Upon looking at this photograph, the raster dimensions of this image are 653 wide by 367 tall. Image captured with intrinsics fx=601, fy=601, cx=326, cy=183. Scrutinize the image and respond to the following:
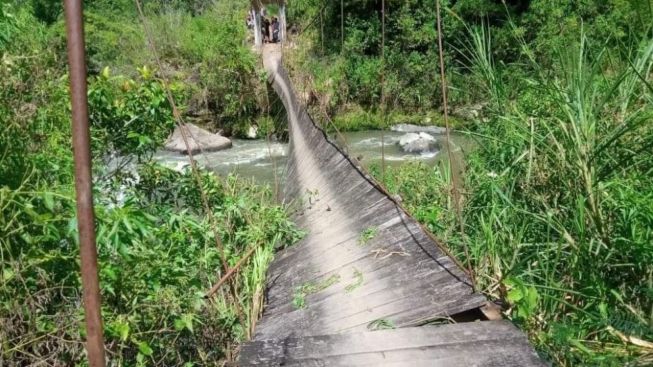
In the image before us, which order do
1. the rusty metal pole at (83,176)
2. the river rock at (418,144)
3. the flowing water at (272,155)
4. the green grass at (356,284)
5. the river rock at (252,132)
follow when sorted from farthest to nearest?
the river rock at (252,132)
the river rock at (418,144)
the flowing water at (272,155)
the green grass at (356,284)
the rusty metal pole at (83,176)

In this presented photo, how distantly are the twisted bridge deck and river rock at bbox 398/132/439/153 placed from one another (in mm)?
4220

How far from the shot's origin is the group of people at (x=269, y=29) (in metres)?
14.0

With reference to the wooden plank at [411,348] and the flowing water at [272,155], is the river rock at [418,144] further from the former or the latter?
the wooden plank at [411,348]

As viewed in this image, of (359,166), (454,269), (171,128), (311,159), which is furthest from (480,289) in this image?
(311,159)

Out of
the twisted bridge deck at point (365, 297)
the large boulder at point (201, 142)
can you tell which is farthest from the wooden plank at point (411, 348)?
the large boulder at point (201, 142)

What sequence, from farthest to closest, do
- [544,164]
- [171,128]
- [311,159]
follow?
[311,159], [171,128], [544,164]

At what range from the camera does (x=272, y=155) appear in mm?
7578

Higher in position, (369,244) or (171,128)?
(171,128)

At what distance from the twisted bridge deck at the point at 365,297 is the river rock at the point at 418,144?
4.22 m

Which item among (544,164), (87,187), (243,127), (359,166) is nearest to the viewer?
(87,187)

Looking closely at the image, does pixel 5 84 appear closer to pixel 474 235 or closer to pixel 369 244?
pixel 369 244

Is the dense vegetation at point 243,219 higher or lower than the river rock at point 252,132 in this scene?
higher

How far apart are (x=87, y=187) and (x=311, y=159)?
162 inches

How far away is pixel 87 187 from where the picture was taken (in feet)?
2.58
